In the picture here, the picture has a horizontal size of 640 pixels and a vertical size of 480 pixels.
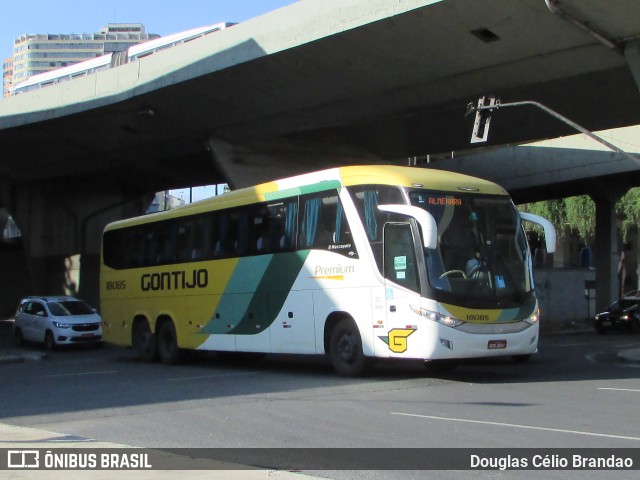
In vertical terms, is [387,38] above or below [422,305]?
above

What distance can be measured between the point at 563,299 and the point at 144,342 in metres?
27.0

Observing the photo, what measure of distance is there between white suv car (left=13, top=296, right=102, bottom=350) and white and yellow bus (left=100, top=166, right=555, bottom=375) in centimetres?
984

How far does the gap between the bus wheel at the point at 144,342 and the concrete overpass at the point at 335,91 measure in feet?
30.1

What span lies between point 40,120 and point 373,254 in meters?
23.6

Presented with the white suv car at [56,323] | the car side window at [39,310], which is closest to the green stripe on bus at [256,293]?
the white suv car at [56,323]

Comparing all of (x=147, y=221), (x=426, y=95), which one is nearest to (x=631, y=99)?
(x=426, y=95)

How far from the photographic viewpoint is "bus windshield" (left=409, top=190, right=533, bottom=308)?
14938 millimetres

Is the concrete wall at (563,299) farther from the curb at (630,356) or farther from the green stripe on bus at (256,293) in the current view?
the green stripe on bus at (256,293)

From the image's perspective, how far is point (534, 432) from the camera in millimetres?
9953

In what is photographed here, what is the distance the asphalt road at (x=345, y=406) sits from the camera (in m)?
9.74

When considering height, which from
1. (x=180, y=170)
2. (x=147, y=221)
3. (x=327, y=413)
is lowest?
(x=327, y=413)

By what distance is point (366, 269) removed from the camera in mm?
15719

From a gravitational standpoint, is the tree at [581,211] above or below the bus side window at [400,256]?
above

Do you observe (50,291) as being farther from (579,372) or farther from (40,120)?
(579,372)
